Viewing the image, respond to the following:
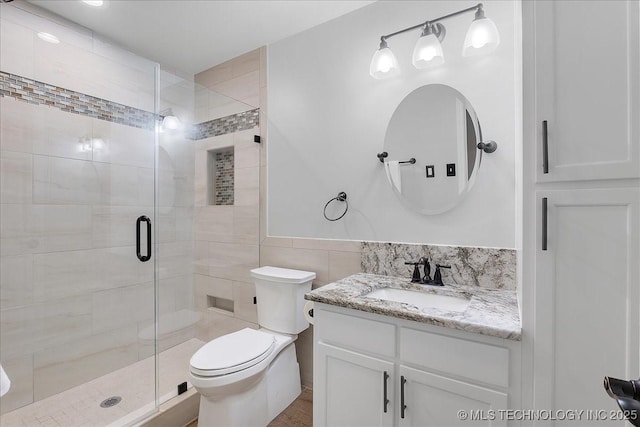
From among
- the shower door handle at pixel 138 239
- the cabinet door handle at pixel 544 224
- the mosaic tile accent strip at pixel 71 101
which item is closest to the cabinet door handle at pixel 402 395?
the cabinet door handle at pixel 544 224

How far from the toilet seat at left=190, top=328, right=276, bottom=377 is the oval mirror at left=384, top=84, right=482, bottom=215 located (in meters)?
1.20

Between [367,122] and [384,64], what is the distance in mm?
338

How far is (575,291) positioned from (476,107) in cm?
102

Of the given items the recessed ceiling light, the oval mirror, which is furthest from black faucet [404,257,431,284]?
the recessed ceiling light

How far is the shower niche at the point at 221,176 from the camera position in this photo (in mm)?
2422

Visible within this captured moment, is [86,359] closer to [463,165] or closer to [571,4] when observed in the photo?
[463,165]

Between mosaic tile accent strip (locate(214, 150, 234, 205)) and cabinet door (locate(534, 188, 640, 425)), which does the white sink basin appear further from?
mosaic tile accent strip (locate(214, 150, 234, 205))

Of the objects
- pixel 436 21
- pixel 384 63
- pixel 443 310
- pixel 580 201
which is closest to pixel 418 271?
pixel 443 310

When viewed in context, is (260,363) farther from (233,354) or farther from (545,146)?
(545,146)

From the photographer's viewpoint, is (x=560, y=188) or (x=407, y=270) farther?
(x=407, y=270)

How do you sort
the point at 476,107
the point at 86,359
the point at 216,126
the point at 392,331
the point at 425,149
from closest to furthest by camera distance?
1. the point at 392,331
2. the point at 476,107
3. the point at 425,149
4. the point at 86,359
5. the point at 216,126

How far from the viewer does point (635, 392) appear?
21.2 inches

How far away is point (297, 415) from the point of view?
186 centimetres

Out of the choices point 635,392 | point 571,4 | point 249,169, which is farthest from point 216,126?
point 635,392
